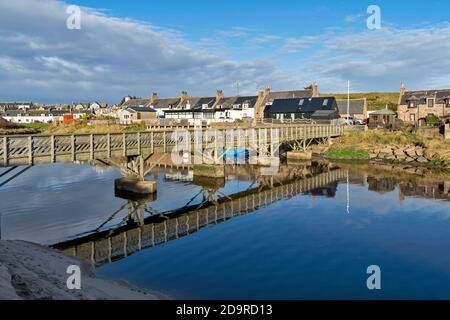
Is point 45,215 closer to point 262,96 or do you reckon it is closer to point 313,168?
point 313,168

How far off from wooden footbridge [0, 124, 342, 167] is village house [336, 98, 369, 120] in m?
55.5

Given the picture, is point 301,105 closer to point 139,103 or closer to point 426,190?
point 139,103

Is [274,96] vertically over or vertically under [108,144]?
over

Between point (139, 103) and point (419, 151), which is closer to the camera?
point (419, 151)

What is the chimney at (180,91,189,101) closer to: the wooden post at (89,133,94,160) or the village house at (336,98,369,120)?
the village house at (336,98,369,120)

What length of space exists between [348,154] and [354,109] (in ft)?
141

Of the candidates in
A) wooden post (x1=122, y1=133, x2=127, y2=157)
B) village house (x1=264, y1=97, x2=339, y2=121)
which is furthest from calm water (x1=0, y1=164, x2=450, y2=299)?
village house (x1=264, y1=97, x2=339, y2=121)

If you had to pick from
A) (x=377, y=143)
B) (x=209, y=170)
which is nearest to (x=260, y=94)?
(x=377, y=143)

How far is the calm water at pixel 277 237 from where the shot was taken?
1766cm

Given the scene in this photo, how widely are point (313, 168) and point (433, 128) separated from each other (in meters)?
23.6

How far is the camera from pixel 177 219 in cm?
2816

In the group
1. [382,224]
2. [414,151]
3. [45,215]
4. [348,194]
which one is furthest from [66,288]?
[414,151]

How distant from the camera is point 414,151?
60719 millimetres

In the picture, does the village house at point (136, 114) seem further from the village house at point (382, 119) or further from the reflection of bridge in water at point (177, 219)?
the reflection of bridge in water at point (177, 219)
